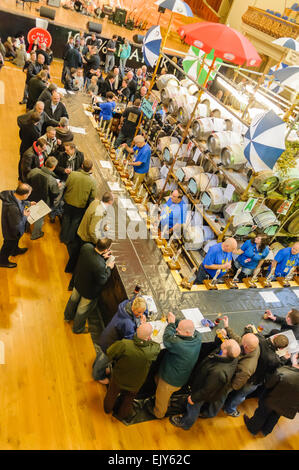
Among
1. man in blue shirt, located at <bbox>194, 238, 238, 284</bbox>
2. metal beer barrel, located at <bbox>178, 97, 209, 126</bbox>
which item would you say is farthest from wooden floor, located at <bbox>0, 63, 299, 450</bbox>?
metal beer barrel, located at <bbox>178, 97, 209, 126</bbox>

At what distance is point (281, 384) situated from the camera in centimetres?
366

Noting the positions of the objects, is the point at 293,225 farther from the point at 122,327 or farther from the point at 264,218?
the point at 122,327

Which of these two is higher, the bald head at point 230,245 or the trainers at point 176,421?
the bald head at point 230,245

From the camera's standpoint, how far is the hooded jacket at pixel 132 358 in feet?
10.6

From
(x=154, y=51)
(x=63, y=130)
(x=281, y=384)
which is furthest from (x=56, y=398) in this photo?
(x=154, y=51)

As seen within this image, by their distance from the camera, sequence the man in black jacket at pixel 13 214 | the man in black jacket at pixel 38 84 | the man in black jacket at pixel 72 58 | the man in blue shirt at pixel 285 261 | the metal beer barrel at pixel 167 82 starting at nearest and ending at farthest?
the man in black jacket at pixel 13 214 < the man in blue shirt at pixel 285 261 < the metal beer barrel at pixel 167 82 < the man in black jacket at pixel 38 84 < the man in black jacket at pixel 72 58

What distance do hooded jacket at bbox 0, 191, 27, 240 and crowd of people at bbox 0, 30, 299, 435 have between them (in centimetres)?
1

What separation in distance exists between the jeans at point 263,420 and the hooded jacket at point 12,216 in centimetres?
341

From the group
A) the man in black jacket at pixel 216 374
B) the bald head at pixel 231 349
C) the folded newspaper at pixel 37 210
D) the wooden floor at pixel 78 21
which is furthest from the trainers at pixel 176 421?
the wooden floor at pixel 78 21

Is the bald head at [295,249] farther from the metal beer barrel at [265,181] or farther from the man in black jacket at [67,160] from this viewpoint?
the man in black jacket at [67,160]

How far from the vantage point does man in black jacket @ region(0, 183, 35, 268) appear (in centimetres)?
436

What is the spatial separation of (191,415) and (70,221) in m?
2.90

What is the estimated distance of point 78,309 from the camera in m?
4.17

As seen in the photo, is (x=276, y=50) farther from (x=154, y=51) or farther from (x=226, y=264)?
(x=226, y=264)
